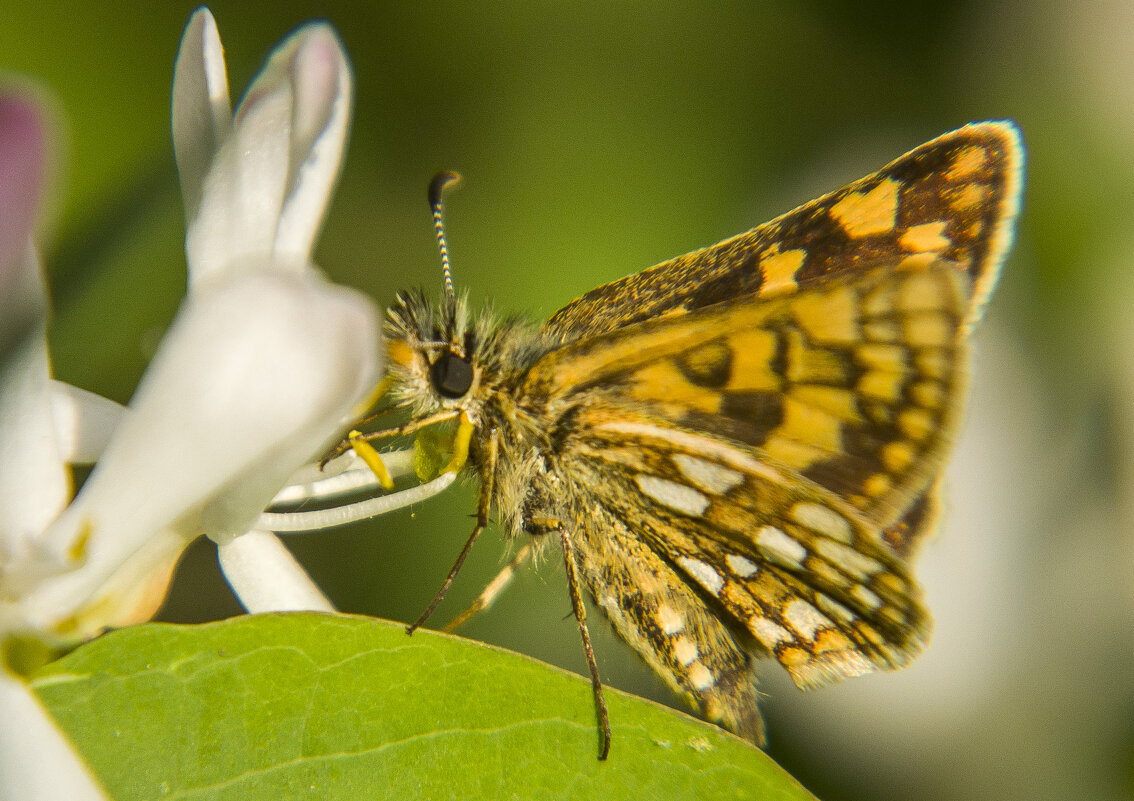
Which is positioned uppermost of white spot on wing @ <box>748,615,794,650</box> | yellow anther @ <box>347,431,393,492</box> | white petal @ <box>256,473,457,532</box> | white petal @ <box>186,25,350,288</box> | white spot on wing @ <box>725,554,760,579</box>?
white petal @ <box>186,25,350,288</box>

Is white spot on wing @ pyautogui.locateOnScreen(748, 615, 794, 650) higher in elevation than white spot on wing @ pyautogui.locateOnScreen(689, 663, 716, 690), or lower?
higher

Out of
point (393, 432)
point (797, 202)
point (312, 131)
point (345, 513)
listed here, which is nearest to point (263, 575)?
point (345, 513)

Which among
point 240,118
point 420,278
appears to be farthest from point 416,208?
point 240,118

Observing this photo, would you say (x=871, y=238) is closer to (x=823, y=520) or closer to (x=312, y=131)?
(x=823, y=520)

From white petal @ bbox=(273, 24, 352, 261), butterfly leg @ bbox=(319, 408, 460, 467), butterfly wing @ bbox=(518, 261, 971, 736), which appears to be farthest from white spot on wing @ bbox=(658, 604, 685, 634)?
white petal @ bbox=(273, 24, 352, 261)

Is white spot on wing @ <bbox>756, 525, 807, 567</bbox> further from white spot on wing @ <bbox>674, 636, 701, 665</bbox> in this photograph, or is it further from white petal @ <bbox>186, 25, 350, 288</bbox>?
white petal @ <bbox>186, 25, 350, 288</bbox>

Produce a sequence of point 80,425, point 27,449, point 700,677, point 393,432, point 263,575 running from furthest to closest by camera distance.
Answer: point 700,677, point 393,432, point 263,575, point 80,425, point 27,449
